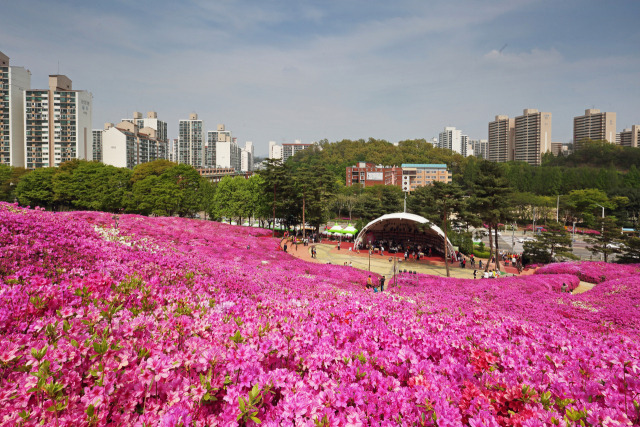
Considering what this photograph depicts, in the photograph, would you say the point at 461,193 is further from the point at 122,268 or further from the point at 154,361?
the point at 154,361

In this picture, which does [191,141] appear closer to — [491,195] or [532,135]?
[491,195]

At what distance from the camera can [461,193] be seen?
27219 millimetres

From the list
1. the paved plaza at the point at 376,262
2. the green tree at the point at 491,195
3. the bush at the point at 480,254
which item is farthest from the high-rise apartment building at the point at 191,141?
the green tree at the point at 491,195

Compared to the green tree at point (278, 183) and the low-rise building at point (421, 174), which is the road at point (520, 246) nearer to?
the green tree at point (278, 183)

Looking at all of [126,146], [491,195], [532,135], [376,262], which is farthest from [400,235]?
[532,135]

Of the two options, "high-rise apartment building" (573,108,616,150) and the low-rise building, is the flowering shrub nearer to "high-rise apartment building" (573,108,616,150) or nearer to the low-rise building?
the low-rise building

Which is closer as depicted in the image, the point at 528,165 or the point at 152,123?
the point at 528,165

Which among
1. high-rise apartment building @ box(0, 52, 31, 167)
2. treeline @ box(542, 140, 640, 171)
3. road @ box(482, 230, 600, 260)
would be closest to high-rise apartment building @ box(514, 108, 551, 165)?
treeline @ box(542, 140, 640, 171)

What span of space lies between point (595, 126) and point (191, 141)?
224692mm

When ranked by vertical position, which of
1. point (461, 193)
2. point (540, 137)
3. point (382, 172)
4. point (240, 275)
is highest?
point (540, 137)

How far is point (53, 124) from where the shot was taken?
102 metres

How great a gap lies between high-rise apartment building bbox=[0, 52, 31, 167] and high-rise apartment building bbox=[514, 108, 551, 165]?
21391cm

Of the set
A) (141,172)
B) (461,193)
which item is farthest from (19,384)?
(141,172)

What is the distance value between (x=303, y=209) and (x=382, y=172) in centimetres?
9372
